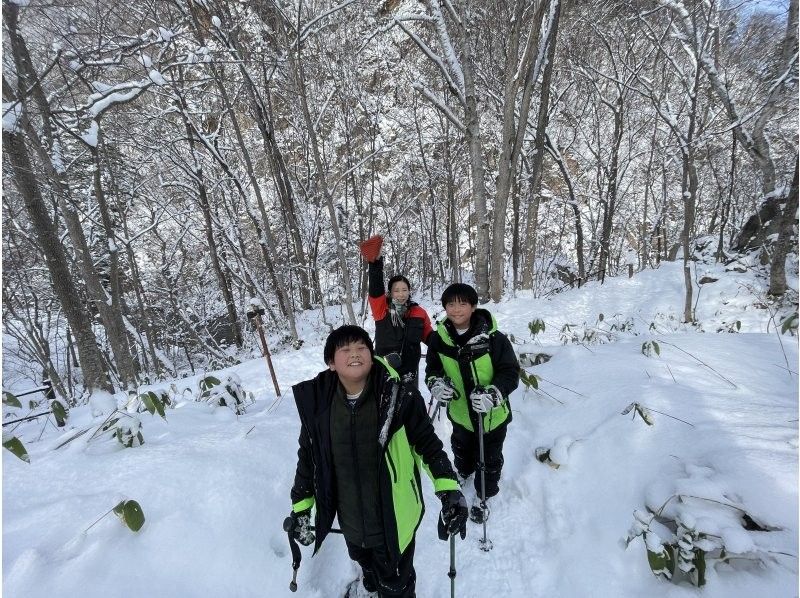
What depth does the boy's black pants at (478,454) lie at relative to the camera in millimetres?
3047

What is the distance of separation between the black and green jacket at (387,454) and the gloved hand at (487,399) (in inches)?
24.5

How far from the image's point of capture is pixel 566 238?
24859 mm

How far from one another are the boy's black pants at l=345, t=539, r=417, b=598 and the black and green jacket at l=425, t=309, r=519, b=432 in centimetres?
112

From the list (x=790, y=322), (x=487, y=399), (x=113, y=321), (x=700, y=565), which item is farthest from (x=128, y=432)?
(x=113, y=321)

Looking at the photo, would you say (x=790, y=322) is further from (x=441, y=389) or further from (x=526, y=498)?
(x=441, y=389)

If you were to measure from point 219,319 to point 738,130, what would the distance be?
2352cm

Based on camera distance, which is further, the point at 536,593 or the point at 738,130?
the point at 738,130

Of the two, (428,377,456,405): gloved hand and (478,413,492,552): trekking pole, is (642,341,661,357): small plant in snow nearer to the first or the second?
(478,413,492,552): trekking pole

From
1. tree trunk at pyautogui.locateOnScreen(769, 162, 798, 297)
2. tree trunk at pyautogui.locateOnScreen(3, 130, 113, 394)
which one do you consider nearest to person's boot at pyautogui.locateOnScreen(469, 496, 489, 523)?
tree trunk at pyautogui.locateOnScreen(3, 130, 113, 394)

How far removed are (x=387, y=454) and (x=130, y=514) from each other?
153 centimetres

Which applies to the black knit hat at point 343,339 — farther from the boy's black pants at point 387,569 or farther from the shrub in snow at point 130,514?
the shrub in snow at point 130,514

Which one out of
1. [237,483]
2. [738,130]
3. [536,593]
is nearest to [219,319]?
[237,483]

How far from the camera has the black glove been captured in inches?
78.3

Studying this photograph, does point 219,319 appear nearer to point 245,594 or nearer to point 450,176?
point 450,176
